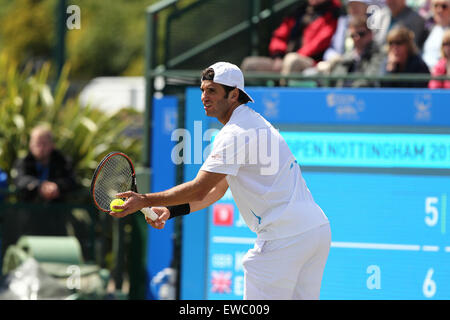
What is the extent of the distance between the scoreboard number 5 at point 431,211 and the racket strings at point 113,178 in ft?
9.50

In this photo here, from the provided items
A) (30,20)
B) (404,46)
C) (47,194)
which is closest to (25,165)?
(47,194)

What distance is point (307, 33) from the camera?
9.03 metres

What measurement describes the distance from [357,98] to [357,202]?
0.89 metres

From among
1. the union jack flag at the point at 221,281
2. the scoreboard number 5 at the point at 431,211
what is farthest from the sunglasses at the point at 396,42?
the union jack flag at the point at 221,281

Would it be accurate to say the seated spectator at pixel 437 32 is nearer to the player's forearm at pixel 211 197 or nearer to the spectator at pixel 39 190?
the player's forearm at pixel 211 197

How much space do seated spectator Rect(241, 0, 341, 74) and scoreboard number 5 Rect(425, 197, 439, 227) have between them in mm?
2367

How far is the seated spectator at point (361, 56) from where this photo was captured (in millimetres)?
7855

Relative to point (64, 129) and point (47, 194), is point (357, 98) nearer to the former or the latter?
point (47, 194)

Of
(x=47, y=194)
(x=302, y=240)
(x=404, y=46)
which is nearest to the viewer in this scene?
(x=302, y=240)

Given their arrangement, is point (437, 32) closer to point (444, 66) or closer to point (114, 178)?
point (444, 66)

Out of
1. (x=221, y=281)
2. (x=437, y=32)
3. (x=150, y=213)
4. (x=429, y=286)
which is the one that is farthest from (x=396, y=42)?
(x=150, y=213)
